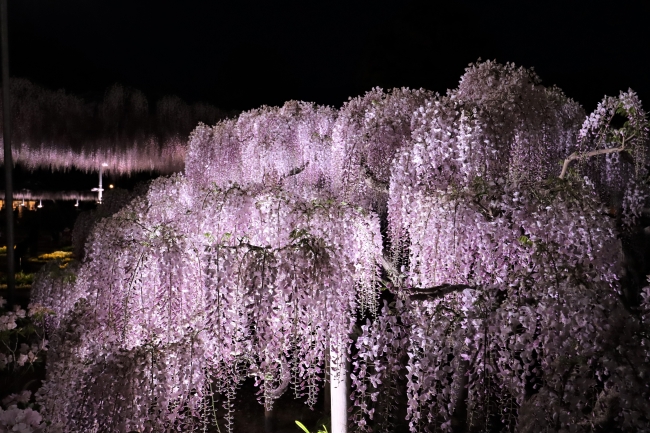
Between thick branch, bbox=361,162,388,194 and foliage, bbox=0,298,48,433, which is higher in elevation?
thick branch, bbox=361,162,388,194

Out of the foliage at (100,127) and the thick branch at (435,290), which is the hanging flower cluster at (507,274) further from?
the foliage at (100,127)

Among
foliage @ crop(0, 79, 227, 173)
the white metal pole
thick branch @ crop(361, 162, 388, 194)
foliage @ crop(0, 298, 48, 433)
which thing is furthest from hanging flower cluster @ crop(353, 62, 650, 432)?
foliage @ crop(0, 79, 227, 173)

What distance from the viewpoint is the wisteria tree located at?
114 inches

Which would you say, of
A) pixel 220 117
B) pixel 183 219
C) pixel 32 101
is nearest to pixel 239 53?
pixel 220 117

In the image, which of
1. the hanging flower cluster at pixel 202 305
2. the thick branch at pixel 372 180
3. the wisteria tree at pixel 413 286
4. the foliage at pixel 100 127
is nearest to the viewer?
the wisteria tree at pixel 413 286

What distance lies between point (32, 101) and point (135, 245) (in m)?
4.92

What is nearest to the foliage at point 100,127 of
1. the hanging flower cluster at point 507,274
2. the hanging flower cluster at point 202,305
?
the hanging flower cluster at point 202,305

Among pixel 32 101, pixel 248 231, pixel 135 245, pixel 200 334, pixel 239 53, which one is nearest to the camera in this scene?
pixel 200 334

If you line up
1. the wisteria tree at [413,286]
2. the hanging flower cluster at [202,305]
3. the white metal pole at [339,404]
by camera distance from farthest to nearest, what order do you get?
the white metal pole at [339,404]
the hanging flower cluster at [202,305]
the wisteria tree at [413,286]

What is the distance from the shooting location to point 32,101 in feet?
25.3

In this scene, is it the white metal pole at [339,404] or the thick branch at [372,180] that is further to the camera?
the thick branch at [372,180]

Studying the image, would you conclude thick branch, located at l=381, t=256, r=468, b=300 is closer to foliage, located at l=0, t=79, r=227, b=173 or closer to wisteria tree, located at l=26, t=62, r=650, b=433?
wisteria tree, located at l=26, t=62, r=650, b=433

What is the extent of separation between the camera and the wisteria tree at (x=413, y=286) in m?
2.90

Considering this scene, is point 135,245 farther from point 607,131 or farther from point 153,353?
point 607,131
